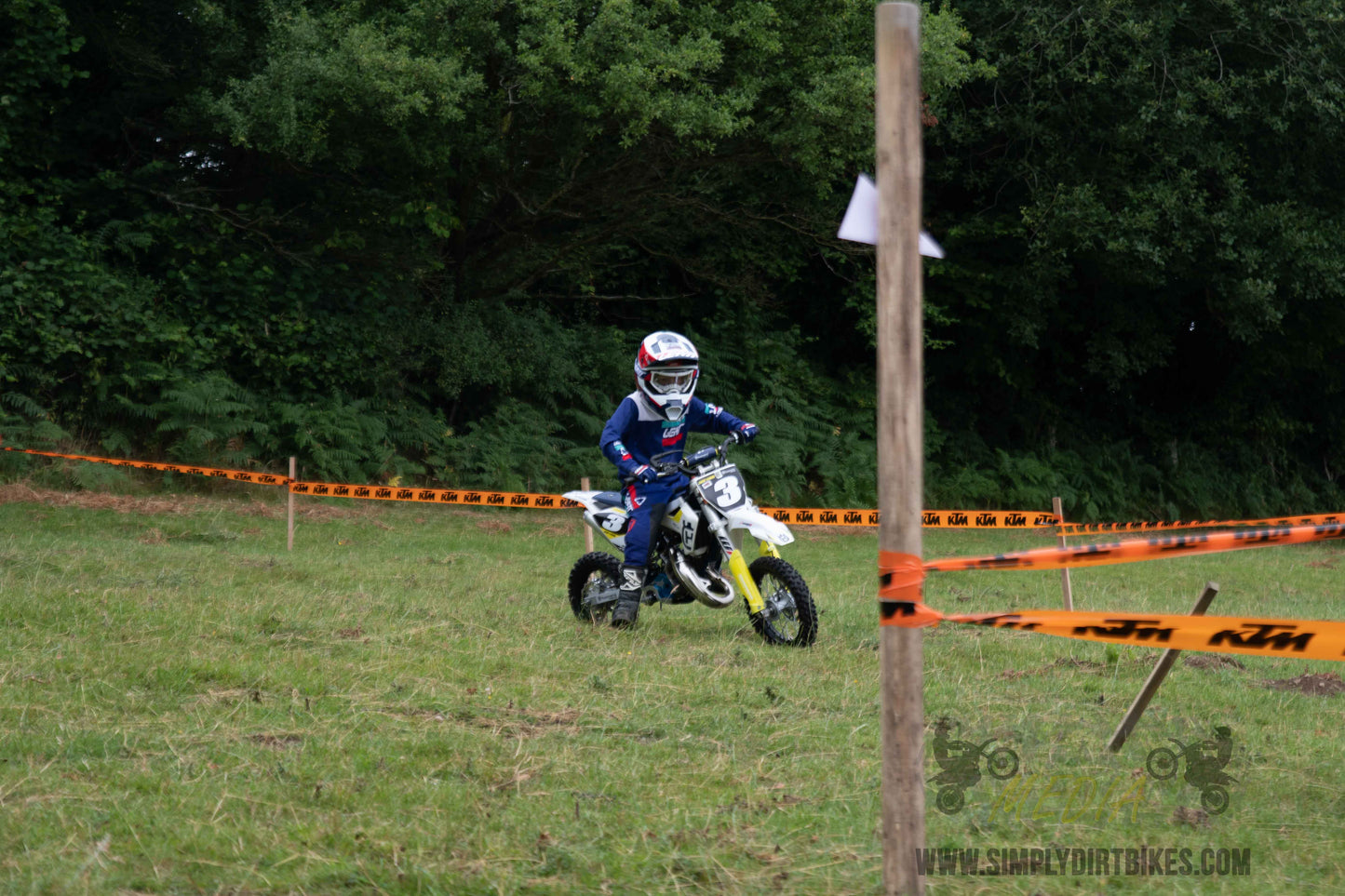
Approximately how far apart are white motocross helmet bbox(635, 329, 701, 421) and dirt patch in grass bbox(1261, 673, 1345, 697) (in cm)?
403

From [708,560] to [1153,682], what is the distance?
3.72 metres

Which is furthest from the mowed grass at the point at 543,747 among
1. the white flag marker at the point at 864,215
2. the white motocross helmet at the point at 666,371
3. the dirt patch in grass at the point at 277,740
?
the white flag marker at the point at 864,215

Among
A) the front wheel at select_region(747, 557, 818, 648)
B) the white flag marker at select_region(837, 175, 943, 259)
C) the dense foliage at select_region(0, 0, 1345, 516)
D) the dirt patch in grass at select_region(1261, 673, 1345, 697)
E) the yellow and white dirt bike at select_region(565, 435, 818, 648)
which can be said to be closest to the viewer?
the white flag marker at select_region(837, 175, 943, 259)

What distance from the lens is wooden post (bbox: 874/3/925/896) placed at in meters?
3.35

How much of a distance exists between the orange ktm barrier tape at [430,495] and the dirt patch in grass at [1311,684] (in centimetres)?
696

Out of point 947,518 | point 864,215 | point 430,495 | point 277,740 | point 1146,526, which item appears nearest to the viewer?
point 864,215

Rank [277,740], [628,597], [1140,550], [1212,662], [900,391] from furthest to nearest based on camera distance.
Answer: [628,597] → [1212,662] → [277,740] → [1140,550] → [900,391]

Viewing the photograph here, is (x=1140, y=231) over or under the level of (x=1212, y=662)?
over

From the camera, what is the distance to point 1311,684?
23.9ft

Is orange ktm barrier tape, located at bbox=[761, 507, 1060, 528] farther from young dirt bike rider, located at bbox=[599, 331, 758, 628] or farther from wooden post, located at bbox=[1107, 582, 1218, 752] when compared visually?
wooden post, located at bbox=[1107, 582, 1218, 752]

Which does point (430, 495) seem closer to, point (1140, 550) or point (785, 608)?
point (785, 608)

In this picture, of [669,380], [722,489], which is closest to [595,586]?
[722,489]

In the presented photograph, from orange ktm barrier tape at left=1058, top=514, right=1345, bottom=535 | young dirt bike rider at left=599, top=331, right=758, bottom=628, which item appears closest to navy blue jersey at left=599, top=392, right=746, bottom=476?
young dirt bike rider at left=599, top=331, right=758, bottom=628

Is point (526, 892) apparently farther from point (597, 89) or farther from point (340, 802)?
point (597, 89)
